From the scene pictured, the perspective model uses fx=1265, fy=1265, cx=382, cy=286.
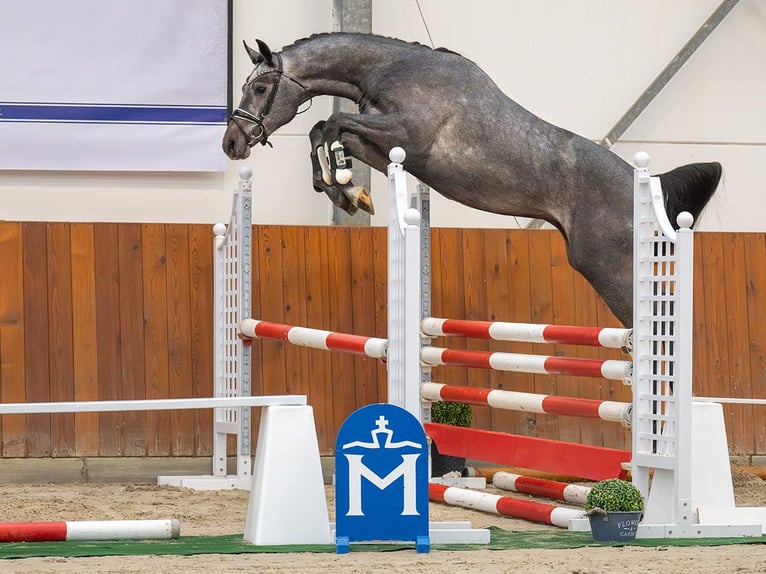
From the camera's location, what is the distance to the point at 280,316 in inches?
237

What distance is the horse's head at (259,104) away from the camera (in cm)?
501

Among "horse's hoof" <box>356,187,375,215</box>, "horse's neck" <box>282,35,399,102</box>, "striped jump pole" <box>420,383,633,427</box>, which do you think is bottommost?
"striped jump pole" <box>420,383,633,427</box>

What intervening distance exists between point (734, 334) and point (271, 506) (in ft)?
11.3

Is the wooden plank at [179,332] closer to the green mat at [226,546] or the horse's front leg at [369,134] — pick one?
the horse's front leg at [369,134]

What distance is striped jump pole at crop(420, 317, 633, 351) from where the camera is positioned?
416 centimetres

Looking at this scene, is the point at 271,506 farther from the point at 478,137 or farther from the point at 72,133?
the point at 72,133

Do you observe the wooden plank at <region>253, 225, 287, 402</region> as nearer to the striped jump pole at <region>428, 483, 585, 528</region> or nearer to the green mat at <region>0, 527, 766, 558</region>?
the striped jump pole at <region>428, 483, 585, 528</region>

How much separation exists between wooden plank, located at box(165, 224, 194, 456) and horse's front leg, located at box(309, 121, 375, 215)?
1.43 m

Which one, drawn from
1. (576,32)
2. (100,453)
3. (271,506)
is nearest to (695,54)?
(576,32)

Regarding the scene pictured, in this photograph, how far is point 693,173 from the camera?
5.18m

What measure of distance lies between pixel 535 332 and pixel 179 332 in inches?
80.2

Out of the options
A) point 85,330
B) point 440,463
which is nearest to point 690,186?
point 440,463

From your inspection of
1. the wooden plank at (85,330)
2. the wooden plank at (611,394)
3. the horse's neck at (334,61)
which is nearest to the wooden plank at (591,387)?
the wooden plank at (611,394)

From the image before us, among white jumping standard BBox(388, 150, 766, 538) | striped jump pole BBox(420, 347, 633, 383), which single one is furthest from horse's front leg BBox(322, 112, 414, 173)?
striped jump pole BBox(420, 347, 633, 383)
